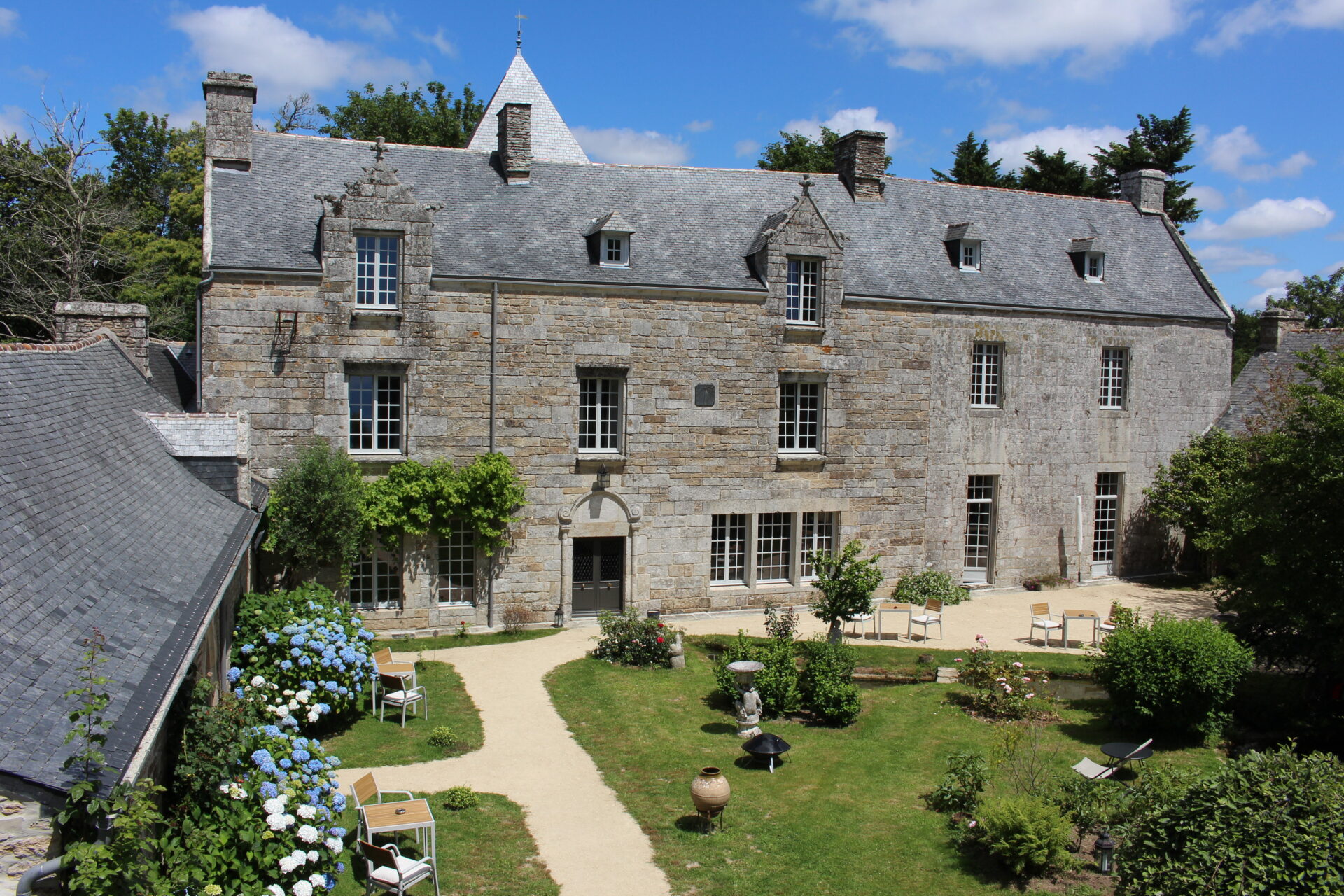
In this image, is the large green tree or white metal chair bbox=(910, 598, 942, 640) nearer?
white metal chair bbox=(910, 598, 942, 640)

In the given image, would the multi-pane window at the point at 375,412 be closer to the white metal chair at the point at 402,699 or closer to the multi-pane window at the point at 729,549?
the white metal chair at the point at 402,699

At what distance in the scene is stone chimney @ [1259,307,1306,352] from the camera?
27797 millimetres

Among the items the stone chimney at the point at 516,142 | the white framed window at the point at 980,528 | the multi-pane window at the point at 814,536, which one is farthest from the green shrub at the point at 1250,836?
the stone chimney at the point at 516,142

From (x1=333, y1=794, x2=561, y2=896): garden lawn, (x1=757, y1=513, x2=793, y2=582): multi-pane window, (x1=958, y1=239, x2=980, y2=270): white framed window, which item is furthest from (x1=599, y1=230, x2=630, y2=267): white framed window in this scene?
(x1=333, y1=794, x2=561, y2=896): garden lawn

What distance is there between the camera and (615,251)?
789 inches

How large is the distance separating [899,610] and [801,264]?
7902 millimetres

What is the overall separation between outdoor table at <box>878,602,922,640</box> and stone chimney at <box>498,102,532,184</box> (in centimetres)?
1231

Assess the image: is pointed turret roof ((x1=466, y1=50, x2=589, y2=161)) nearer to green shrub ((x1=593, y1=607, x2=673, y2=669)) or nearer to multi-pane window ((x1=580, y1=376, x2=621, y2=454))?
multi-pane window ((x1=580, y1=376, x2=621, y2=454))

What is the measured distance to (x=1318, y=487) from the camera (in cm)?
1358

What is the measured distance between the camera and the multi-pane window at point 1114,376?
24656 mm

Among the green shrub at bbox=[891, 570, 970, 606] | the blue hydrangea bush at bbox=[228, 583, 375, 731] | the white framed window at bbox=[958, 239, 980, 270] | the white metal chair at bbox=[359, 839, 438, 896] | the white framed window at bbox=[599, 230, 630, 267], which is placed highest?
the white framed window at bbox=[958, 239, 980, 270]

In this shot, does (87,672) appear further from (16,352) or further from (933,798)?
(933,798)

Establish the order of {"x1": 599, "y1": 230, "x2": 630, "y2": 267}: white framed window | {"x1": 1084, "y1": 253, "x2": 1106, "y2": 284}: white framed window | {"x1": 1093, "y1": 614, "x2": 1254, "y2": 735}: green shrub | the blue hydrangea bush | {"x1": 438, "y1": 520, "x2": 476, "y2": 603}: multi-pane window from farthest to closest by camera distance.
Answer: {"x1": 1084, "y1": 253, "x2": 1106, "y2": 284}: white framed window
{"x1": 599, "y1": 230, "x2": 630, "y2": 267}: white framed window
{"x1": 438, "y1": 520, "x2": 476, "y2": 603}: multi-pane window
{"x1": 1093, "y1": 614, "x2": 1254, "y2": 735}: green shrub
the blue hydrangea bush

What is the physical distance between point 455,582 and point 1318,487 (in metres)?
14.9
